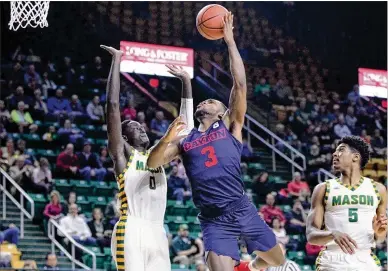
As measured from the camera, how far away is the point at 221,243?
6.37 meters

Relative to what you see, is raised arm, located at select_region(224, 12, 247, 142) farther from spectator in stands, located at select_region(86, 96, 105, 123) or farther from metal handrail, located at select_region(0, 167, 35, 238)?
spectator in stands, located at select_region(86, 96, 105, 123)

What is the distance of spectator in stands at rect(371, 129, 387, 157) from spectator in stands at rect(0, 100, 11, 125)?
946 cm

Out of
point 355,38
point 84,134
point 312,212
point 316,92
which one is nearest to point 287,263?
point 312,212

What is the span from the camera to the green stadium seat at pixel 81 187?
49.0 ft

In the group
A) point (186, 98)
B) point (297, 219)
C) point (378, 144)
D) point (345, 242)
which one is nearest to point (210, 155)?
point (186, 98)

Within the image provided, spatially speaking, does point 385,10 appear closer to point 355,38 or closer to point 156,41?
point 355,38

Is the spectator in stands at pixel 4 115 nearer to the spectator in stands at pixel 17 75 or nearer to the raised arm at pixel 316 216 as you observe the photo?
the spectator in stands at pixel 17 75

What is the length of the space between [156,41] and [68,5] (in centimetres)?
249

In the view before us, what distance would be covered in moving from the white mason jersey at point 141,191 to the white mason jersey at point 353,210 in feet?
5.21

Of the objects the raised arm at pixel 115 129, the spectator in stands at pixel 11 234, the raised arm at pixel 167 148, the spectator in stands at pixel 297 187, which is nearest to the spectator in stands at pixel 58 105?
the spectator in stands at pixel 11 234

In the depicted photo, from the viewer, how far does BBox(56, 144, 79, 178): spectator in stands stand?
15.0 metres

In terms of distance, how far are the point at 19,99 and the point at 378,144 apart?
373 inches

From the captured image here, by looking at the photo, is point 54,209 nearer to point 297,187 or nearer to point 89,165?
point 89,165

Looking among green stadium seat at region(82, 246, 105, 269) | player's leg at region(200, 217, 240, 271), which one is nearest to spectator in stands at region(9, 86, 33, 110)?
green stadium seat at region(82, 246, 105, 269)
